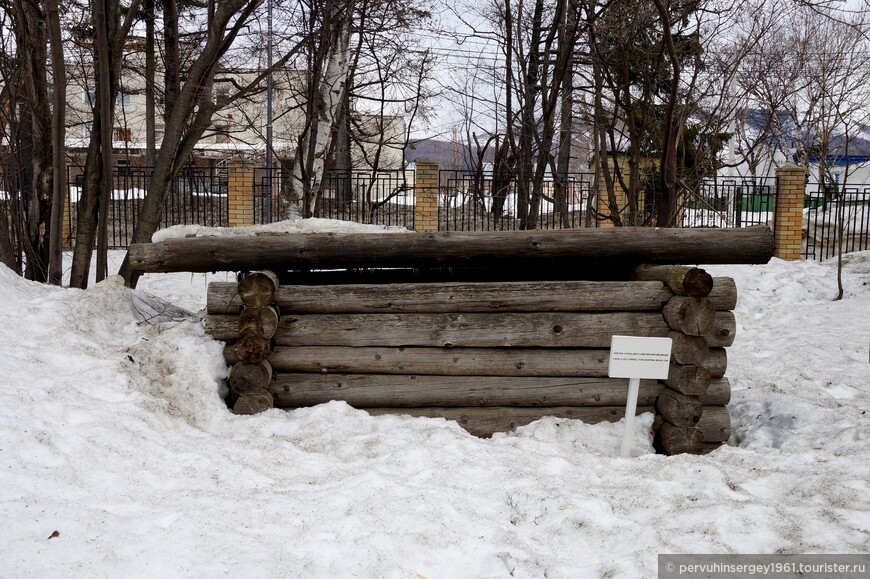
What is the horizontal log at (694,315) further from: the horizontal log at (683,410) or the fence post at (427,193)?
the fence post at (427,193)

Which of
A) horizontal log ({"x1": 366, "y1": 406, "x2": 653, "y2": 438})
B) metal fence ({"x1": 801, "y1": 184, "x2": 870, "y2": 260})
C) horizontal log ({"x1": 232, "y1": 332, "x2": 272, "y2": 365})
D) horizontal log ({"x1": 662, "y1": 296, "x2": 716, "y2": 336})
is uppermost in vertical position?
metal fence ({"x1": 801, "y1": 184, "x2": 870, "y2": 260})

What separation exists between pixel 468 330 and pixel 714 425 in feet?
5.84

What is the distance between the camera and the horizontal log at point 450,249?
15.9ft

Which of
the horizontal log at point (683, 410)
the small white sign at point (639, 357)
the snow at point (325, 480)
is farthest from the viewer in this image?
the horizontal log at point (683, 410)

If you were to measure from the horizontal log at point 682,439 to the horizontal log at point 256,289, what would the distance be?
2.76 metres

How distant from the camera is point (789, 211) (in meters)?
15.2

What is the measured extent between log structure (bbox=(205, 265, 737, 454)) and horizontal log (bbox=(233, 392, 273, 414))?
Result: 0.05 metres

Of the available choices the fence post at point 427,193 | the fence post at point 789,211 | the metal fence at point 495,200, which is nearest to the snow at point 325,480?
the metal fence at point 495,200

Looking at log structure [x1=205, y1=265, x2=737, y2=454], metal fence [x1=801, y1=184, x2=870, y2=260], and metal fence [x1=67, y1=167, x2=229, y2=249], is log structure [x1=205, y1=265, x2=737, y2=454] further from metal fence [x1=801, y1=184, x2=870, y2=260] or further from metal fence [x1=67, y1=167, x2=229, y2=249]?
metal fence [x1=801, y1=184, x2=870, y2=260]

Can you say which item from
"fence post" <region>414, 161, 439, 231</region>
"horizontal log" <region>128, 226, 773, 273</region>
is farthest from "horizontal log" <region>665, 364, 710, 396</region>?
A: "fence post" <region>414, 161, 439, 231</region>

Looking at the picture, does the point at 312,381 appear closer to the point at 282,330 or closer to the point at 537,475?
the point at 282,330

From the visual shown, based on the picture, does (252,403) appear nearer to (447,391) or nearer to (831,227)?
(447,391)

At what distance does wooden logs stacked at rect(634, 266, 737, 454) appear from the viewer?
15.3 ft

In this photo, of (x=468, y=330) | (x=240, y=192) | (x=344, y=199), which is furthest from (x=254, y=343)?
(x=344, y=199)
